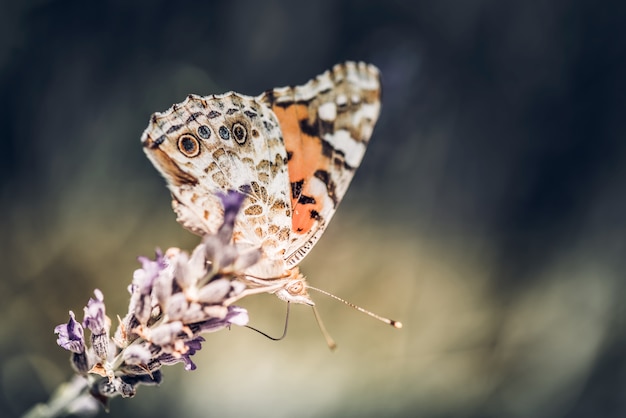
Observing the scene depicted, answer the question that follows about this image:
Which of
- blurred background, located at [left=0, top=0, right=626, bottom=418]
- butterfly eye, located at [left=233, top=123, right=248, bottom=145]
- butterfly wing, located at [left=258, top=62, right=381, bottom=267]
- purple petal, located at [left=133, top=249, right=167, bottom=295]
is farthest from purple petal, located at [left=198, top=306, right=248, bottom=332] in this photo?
blurred background, located at [left=0, top=0, right=626, bottom=418]

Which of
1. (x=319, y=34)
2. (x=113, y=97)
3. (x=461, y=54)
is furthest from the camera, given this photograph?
(x=461, y=54)

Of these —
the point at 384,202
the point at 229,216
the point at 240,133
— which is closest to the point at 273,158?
the point at 240,133

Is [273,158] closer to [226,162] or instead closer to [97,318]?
[226,162]

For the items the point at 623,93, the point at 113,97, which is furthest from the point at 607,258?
the point at 113,97

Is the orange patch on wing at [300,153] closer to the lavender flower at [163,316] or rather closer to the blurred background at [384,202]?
the lavender flower at [163,316]

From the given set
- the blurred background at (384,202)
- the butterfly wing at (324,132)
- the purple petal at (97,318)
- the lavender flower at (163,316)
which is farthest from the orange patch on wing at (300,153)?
the blurred background at (384,202)

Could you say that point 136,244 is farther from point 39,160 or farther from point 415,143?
point 415,143

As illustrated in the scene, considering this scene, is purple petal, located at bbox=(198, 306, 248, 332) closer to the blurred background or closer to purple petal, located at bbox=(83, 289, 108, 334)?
purple petal, located at bbox=(83, 289, 108, 334)

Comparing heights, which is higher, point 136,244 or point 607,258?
point 607,258
